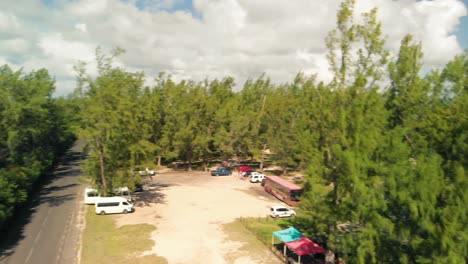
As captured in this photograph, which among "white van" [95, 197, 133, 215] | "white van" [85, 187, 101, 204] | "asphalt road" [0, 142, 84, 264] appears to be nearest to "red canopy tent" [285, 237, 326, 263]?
"asphalt road" [0, 142, 84, 264]

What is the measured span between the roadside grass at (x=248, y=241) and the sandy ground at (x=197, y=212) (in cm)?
9

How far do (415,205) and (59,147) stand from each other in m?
79.9

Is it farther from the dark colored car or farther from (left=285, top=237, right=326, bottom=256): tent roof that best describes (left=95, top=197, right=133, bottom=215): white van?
the dark colored car

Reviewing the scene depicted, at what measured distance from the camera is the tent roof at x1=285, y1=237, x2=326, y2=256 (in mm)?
27250

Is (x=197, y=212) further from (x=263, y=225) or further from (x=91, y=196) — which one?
(x=91, y=196)

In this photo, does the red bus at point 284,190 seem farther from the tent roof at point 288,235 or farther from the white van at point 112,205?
the white van at point 112,205

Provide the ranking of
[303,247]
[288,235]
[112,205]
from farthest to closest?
[112,205]
[288,235]
[303,247]

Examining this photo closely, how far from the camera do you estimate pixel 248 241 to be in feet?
110

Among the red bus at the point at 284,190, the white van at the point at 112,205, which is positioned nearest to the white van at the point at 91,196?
the white van at the point at 112,205

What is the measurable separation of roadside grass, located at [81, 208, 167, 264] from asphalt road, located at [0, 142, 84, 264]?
1090mm

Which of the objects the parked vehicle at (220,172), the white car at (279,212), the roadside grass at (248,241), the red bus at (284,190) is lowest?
the roadside grass at (248,241)

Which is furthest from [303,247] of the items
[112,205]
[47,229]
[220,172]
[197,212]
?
[220,172]

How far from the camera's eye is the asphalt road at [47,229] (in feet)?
95.5

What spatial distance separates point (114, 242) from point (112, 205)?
29.6 feet
